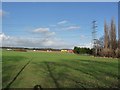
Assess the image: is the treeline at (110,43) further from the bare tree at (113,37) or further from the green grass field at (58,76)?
the green grass field at (58,76)

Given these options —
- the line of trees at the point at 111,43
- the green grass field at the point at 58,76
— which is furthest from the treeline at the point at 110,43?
the green grass field at the point at 58,76

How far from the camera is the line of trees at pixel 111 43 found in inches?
2413

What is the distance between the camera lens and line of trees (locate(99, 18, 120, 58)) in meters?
61.3

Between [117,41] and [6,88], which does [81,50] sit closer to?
[117,41]

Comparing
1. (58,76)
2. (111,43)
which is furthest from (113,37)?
(58,76)

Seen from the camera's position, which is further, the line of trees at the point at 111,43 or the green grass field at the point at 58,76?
the line of trees at the point at 111,43

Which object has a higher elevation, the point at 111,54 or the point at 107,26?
the point at 107,26

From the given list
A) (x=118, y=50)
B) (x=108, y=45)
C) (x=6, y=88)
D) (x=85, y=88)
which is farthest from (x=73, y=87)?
(x=108, y=45)

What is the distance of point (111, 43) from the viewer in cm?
6359

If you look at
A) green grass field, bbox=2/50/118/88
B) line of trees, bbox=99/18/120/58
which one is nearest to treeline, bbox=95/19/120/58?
line of trees, bbox=99/18/120/58

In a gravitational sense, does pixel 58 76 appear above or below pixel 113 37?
below

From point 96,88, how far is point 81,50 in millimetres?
68725

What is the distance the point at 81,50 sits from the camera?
7794 centimetres

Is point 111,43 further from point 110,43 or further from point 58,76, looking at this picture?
point 58,76
